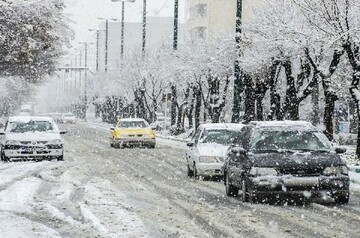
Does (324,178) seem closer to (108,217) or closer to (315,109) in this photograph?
(108,217)

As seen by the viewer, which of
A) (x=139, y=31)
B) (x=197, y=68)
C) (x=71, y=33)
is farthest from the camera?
(x=139, y=31)

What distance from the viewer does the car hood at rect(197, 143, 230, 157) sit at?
64.8ft

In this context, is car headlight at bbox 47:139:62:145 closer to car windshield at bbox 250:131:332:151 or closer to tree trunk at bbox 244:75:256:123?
car windshield at bbox 250:131:332:151

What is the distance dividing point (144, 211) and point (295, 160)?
2.93m

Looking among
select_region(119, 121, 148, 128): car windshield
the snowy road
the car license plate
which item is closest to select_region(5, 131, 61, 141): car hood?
the snowy road

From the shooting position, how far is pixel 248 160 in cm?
1409

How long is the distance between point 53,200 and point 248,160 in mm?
3520

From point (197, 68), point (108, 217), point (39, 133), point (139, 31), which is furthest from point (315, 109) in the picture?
point (139, 31)

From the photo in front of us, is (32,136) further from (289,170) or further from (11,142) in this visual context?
(289,170)

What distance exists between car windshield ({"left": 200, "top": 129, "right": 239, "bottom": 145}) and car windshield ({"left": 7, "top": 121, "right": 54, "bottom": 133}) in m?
8.65

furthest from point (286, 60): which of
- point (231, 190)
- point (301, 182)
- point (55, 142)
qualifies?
point (301, 182)

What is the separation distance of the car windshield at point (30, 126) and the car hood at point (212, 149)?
9.19 m

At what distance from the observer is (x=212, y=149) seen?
2002 cm

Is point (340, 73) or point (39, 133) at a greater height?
point (340, 73)
